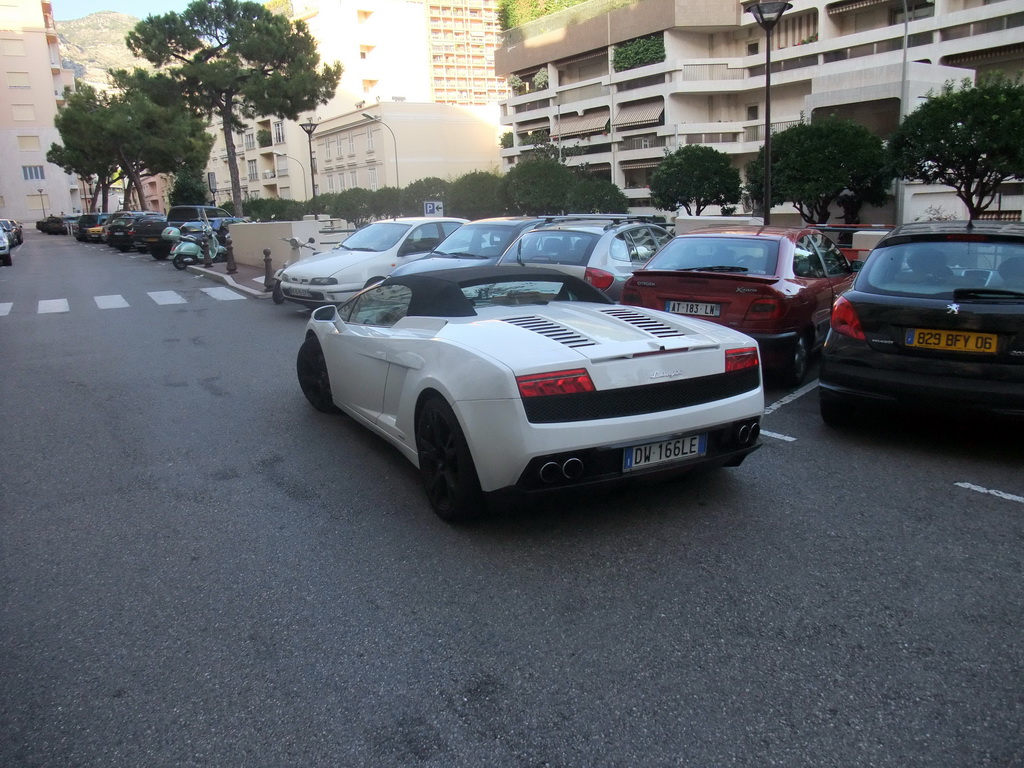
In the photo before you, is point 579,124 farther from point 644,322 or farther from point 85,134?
point 644,322

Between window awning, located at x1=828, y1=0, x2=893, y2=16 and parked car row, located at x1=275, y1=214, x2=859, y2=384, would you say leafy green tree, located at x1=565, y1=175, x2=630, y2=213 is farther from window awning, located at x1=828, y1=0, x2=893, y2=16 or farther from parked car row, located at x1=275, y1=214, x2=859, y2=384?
parked car row, located at x1=275, y1=214, x2=859, y2=384

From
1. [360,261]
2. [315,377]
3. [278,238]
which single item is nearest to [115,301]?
[278,238]

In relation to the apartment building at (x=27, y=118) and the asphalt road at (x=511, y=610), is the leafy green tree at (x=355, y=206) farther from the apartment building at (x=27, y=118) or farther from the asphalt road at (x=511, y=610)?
the asphalt road at (x=511, y=610)

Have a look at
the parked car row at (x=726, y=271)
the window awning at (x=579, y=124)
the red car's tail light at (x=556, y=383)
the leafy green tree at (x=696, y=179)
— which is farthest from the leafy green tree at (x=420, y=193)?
the red car's tail light at (x=556, y=383)

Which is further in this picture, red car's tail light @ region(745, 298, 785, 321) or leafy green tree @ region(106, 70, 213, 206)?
leafy green tree @ region(106, 70, 213, 206)

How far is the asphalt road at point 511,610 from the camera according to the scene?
282 centimetres

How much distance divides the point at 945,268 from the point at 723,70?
55.7 m

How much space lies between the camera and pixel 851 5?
49.1m

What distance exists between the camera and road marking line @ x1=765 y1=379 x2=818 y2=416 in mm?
7154

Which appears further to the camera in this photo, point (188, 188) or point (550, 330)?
point (188, 188)

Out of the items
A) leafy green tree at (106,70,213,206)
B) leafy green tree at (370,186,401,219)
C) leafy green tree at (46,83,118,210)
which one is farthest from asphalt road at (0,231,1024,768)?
leafy green tree at (46,83,118,210)

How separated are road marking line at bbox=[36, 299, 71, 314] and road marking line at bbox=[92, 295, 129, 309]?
57cm

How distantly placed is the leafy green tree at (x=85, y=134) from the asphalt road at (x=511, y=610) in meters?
63.5

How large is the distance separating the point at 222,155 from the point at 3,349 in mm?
102556
